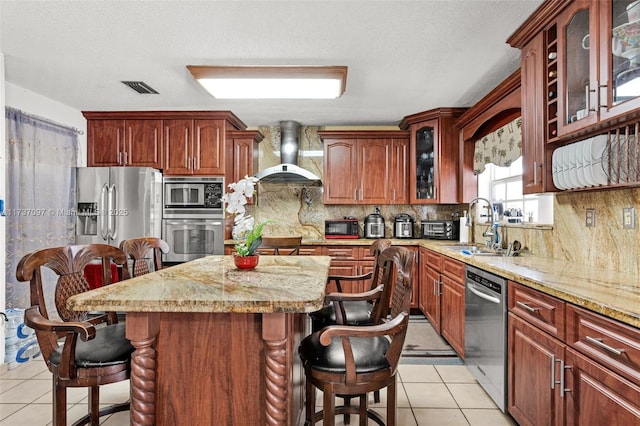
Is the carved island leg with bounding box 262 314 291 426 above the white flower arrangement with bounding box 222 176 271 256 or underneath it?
underneath

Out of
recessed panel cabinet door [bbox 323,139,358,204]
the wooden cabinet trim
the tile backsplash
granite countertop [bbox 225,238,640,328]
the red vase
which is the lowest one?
granite countertop [bbox 225,238,640,328]

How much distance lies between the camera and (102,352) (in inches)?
64.0

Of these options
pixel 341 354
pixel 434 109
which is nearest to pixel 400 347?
pixel 341 354

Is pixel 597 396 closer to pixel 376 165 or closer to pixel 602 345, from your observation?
pixel 602 345

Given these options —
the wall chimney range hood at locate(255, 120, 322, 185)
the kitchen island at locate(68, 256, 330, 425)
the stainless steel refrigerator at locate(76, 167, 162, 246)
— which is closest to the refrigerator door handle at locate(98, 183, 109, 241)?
the stainless steel refrigerator at locate(76, 167, 162, 246)

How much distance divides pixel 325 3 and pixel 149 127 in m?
3.14

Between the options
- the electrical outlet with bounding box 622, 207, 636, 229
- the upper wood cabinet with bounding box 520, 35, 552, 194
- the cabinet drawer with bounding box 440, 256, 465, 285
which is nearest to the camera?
the electrical outlet with bounding box 622, 207, 636, 229

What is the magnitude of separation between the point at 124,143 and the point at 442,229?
411cm

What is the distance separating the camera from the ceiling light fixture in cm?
296

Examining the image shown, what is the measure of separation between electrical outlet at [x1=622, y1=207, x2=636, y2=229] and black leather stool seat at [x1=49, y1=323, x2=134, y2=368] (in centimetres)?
267

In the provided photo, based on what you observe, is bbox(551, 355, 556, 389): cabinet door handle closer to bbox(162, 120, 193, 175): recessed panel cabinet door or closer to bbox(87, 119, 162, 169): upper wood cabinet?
bbox(162, 120, 193, 175): recessed panel cabinet door

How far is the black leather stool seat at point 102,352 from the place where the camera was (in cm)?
157

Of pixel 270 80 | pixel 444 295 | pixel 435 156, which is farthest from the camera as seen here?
pixel 435 156

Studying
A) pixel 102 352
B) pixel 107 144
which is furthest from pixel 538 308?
pixel 107 144
